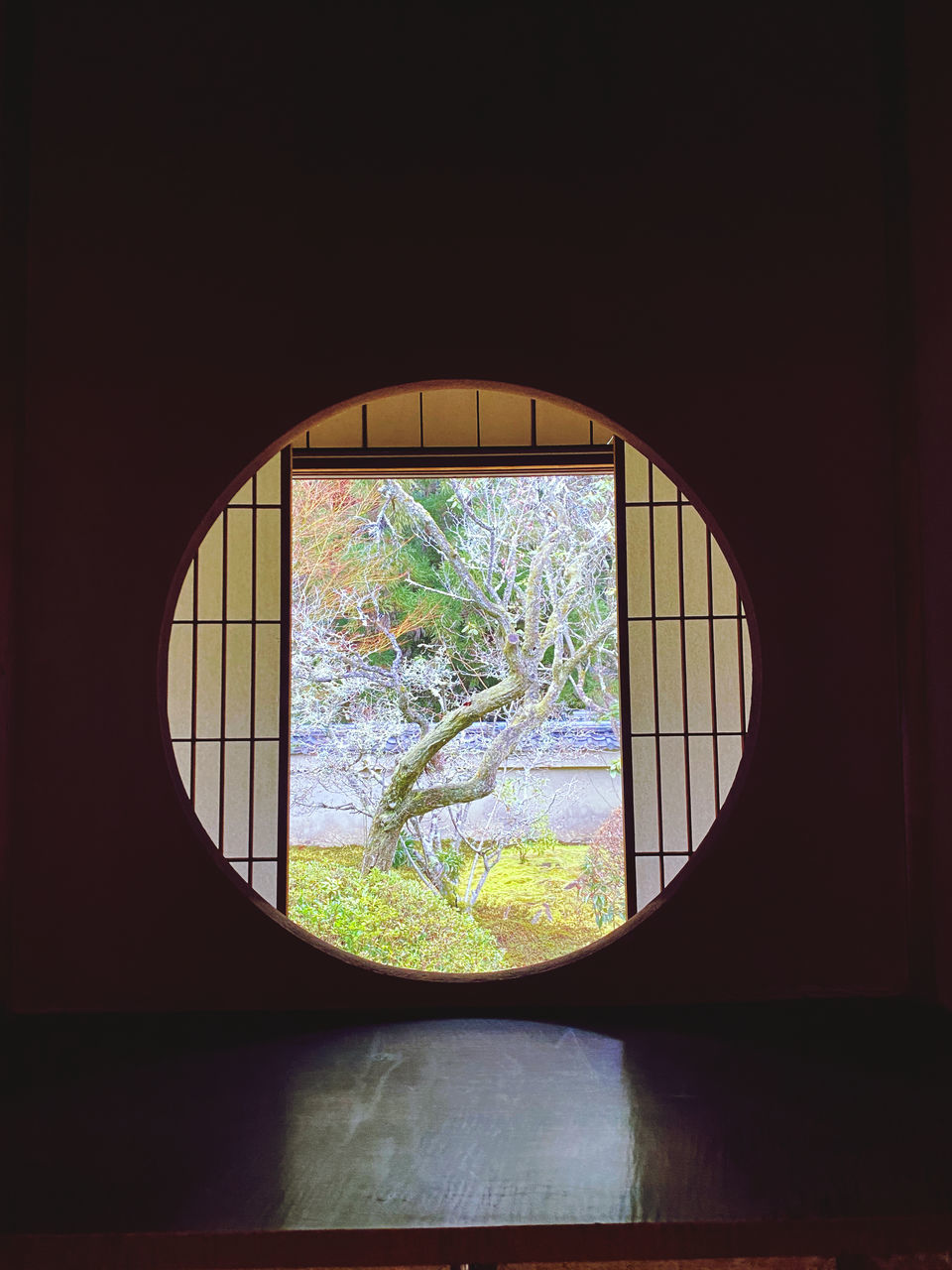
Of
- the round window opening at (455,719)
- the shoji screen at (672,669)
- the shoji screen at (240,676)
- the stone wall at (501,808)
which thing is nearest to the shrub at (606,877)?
the round window opening at (455,719)

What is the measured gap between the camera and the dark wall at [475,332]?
1.49 metres

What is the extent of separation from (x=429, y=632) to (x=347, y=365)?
5905 mm

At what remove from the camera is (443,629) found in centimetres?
736

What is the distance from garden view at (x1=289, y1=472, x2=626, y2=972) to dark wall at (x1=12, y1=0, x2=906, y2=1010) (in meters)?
5.40

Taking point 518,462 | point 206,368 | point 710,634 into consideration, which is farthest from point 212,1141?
point 518,462

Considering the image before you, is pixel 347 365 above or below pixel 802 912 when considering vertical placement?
above

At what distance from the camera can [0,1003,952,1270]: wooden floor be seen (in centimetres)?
89

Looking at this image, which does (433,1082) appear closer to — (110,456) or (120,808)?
(120,808)

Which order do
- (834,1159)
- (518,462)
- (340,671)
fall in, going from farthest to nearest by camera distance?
(340,671), (518,462), (834,1159)

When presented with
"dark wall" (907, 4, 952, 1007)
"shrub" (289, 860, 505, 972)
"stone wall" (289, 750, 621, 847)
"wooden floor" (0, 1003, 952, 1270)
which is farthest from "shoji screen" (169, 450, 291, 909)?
"stone wall" (289, 750, 621, 847)

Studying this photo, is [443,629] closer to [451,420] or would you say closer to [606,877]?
[606,877]

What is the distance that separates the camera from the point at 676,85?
1583mm

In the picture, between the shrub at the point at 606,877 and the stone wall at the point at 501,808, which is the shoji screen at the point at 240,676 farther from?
the shrub at the point at 606,877

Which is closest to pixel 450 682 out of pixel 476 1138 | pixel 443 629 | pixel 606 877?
pixel 443 629
